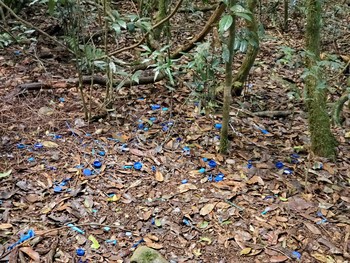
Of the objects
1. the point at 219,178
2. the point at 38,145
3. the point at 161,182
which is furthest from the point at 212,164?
Answer: the point at 38,145

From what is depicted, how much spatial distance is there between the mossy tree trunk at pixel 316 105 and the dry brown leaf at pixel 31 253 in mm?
2375

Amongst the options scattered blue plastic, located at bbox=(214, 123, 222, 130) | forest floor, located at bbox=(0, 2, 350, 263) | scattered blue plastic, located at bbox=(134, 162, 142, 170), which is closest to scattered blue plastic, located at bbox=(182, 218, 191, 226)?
forest floor, located at bbox=(0, 2, 350, 263)

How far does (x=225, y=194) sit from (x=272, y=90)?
211 cm

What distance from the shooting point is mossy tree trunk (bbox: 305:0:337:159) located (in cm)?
346

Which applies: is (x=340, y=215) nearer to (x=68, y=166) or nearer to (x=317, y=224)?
(x=317, y=224)

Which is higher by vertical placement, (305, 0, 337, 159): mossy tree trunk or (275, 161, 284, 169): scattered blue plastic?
(305, 0, 337, 159): mossy tree trunk

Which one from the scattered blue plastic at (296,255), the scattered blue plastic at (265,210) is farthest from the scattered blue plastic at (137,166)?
the scattered blue plastic at (296,255)

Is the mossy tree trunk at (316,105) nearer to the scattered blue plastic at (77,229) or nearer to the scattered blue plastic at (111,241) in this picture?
the scattered blue plastic at (111,241)

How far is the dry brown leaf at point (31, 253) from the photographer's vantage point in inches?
91.2

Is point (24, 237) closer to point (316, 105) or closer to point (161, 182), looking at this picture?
point (161, 182)

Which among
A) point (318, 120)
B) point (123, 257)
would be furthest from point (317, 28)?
point (123, 257)

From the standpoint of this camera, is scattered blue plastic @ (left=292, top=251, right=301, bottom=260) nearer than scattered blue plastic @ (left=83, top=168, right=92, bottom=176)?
Yes

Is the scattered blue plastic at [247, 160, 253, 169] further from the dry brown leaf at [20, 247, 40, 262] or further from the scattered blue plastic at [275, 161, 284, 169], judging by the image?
the dry brown leaf at [20, 247, 40, 262]

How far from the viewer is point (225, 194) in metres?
2.96
